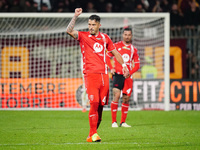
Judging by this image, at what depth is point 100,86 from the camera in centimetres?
684

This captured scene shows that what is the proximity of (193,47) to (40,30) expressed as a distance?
18.5 ft

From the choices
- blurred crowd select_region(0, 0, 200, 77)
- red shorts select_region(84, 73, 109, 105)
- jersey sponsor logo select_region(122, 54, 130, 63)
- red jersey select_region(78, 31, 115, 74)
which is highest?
blurred crowd select_region(0, 0, 200, 77)

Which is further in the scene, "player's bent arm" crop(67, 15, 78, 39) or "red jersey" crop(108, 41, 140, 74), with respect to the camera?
"red jersey" crop(108, 41, 140, 74)

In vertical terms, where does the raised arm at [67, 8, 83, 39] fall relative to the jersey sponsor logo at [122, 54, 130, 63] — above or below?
above

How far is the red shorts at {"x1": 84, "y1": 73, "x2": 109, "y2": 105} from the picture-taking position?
6746 mm

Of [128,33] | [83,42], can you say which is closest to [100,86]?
[83,42]

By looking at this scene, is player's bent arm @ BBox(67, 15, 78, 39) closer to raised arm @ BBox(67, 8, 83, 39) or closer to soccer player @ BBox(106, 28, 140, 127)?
raised arm @ BBox(67, 8, 83, 39)

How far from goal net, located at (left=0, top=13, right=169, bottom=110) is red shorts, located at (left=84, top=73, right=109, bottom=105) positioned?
7641mm

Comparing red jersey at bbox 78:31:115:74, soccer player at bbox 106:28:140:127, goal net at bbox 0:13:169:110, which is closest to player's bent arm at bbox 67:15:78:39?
red jersey at bbox 78:31:115:74

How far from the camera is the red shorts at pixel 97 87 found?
6746 millimetres

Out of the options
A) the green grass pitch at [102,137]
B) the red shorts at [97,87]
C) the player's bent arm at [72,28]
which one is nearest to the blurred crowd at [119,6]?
the green grass pitch at [102,137]

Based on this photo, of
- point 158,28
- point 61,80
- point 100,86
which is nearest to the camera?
point 100,86

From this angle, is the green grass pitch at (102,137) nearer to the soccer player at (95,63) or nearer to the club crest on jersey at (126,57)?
the soccer player at (95,63)

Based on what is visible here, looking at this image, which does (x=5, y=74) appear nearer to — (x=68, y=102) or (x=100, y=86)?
(x=68, y=102)
